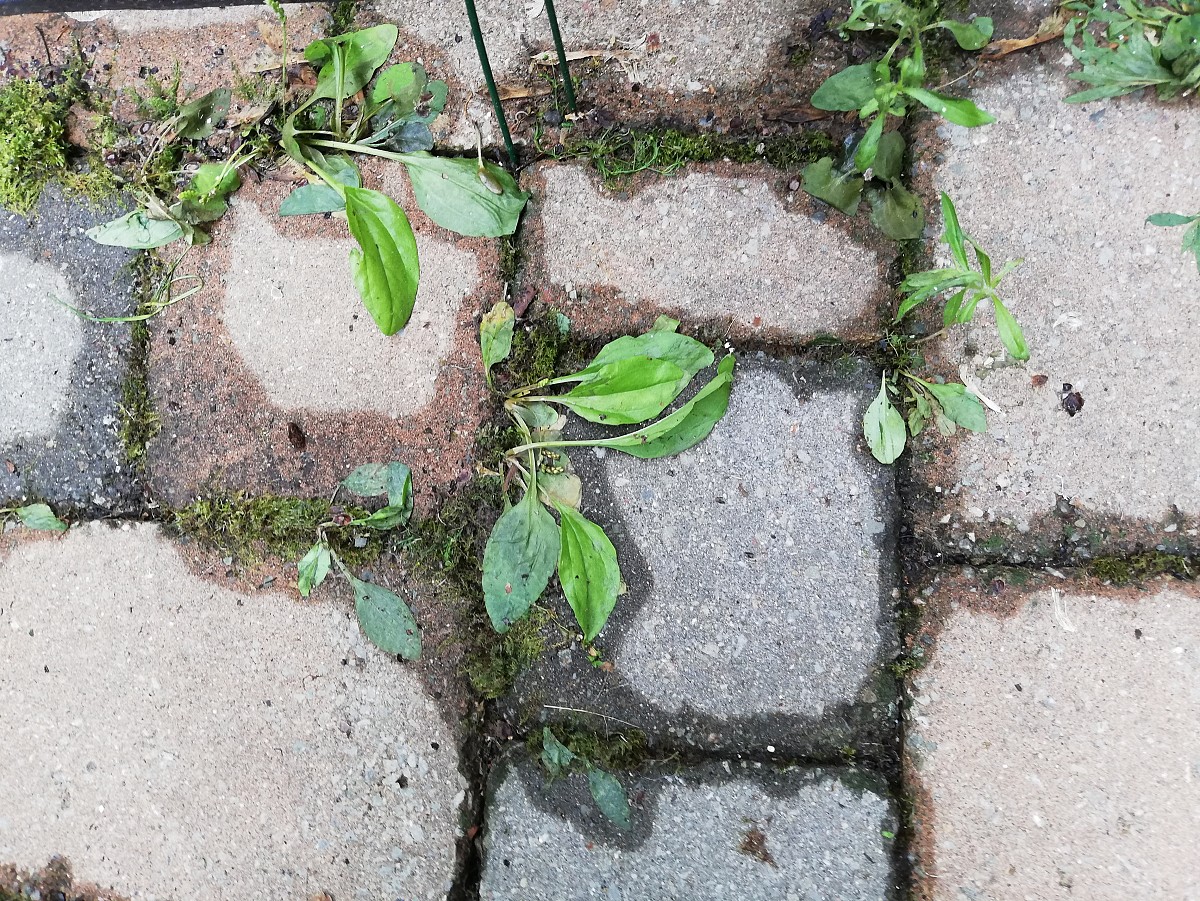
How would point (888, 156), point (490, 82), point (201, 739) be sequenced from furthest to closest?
point (201, 739)
point (888, 156)
point (490, 82)

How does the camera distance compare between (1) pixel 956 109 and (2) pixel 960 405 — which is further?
(2) pixel 960 405

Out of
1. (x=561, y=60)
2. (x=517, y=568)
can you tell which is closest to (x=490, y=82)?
(x=561, y=60)

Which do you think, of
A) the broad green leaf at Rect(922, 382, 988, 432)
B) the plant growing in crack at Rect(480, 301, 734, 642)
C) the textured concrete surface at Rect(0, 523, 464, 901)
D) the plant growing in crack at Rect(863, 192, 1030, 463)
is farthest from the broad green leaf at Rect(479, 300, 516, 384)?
the broad green leaf at Rect(922, 382, 988, 432)

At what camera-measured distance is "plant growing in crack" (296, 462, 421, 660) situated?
1629 millimetres

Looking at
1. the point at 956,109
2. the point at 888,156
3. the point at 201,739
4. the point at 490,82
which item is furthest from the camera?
the point at 201,739

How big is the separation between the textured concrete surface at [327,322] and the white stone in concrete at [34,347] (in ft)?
1.32

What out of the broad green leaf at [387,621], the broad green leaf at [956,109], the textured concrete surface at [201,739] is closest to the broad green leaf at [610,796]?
the textured concrete surface at [201,739]

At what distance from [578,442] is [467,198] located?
557mm

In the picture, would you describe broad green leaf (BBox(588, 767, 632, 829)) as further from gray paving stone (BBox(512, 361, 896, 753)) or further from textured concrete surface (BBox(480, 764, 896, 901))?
gray paving stone (BBox(512, 361, 896, 753))

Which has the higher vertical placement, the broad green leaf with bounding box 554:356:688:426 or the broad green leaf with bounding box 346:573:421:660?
the broad green leaf with bounding box 554:356:688:426

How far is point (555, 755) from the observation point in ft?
5.27

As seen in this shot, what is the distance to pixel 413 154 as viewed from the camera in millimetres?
1655

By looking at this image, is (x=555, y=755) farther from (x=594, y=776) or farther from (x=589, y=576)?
(x=589, y=576)

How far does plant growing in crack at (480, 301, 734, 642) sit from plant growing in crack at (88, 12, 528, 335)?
0.70 feet
